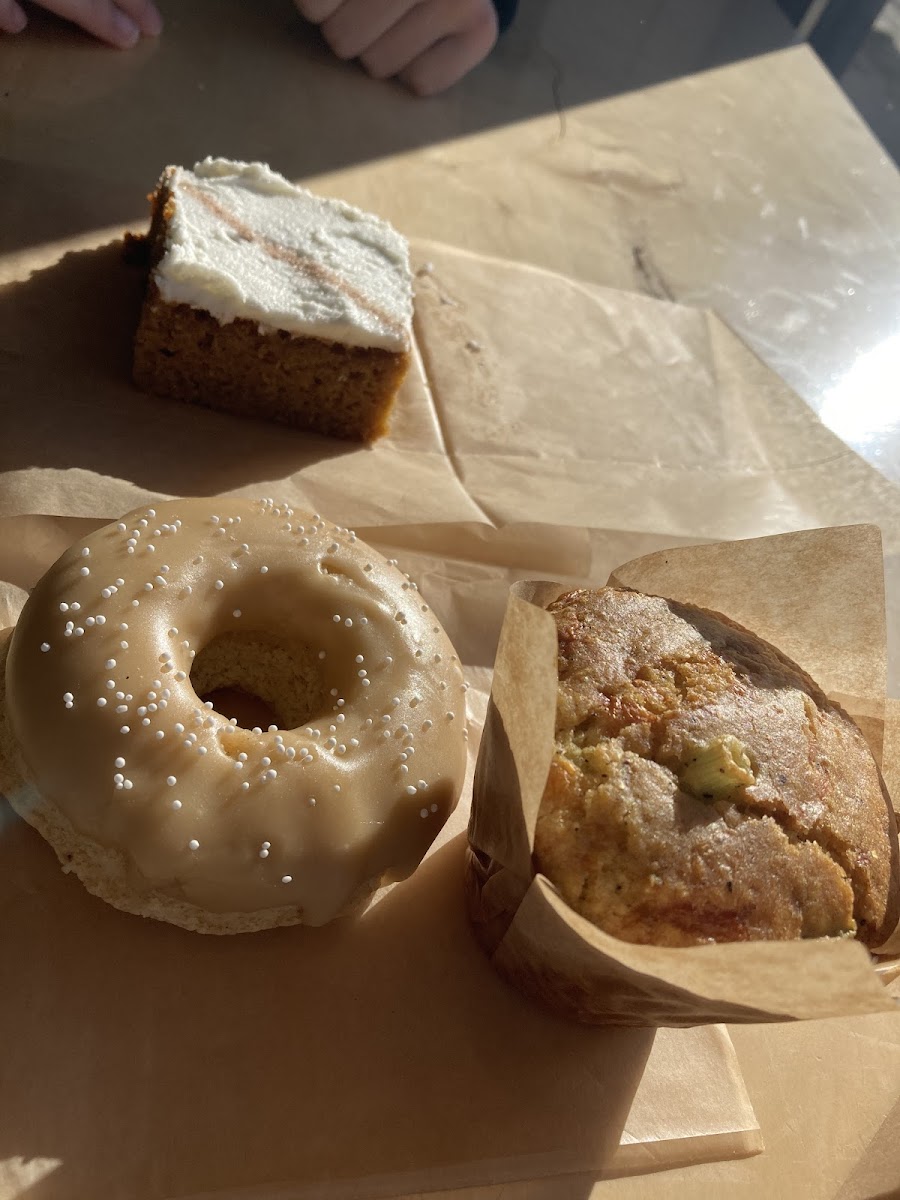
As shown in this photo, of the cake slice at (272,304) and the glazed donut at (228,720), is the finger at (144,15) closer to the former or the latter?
the cake slice at (272,304)

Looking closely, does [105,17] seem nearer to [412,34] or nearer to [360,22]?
[360,22]

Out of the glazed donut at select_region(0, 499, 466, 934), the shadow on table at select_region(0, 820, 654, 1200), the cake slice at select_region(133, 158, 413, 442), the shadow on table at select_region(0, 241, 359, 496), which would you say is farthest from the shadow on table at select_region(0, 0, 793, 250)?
the shadow on table at select_region(0, 820, 654, 1200)

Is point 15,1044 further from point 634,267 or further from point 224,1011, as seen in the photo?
point 634,267

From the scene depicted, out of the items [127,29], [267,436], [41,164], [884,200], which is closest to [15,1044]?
[267,436]

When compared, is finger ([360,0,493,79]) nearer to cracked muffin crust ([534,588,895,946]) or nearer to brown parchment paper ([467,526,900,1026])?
brown parchment paper ([467,526,900,1026])

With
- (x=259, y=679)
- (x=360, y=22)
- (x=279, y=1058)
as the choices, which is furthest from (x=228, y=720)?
(x=360, y=22)

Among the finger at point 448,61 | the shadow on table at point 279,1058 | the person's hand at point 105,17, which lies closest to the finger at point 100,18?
the person's hand at point 105,17
